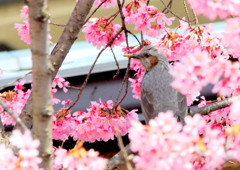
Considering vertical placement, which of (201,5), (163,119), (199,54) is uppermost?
(201,5)

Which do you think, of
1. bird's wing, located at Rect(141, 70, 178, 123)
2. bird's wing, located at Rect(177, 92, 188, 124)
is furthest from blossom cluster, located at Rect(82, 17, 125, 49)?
bird's wing, located at Rect(177, 92, 188, 124)

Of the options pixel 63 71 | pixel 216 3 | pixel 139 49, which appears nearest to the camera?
pixel 216 3

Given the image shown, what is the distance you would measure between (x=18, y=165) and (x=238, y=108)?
745mm

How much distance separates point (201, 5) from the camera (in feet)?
5.04

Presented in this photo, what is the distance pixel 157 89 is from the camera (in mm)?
2326

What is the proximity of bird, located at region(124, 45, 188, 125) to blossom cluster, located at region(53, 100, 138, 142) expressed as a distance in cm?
15

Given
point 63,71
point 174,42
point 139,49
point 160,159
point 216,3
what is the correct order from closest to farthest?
1. point 160,159
2. point 216,3
3. point 174,42
4. point 139,49
5. point 63,71

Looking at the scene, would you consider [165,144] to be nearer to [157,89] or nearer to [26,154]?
[26,154]

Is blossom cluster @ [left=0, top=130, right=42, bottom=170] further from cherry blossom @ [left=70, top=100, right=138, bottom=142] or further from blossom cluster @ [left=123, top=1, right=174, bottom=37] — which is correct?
blossom cluster @ [left=123, top=1, right=174, bottom=37]

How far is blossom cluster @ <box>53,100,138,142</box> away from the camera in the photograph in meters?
2.29

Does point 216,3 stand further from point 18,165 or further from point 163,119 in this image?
point 18,165

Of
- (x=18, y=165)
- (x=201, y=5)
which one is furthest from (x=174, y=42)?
(x=18, y=165)

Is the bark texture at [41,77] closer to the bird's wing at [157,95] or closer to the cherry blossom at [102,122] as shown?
the cherry blossom at [102,122]

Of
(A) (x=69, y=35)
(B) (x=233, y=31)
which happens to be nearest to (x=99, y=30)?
(A) (x=69, y=35)
